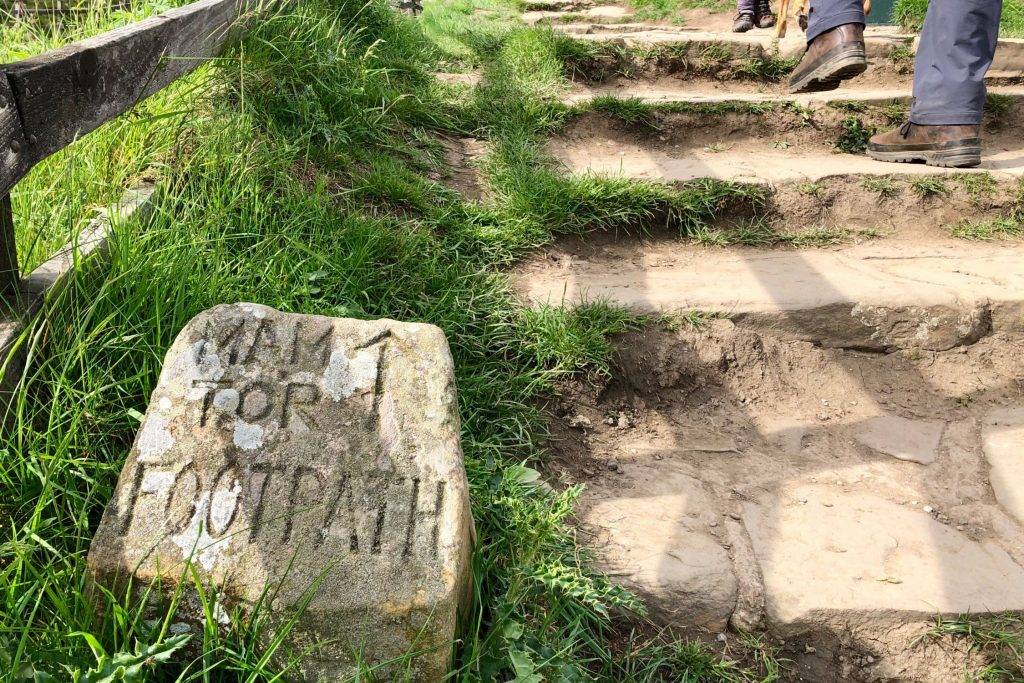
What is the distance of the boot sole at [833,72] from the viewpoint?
395cm

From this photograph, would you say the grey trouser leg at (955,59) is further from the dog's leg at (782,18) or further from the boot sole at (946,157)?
the dog's leg at (782,18)

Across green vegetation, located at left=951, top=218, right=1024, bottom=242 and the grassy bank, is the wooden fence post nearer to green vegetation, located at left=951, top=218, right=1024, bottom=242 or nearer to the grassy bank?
the grassy bank

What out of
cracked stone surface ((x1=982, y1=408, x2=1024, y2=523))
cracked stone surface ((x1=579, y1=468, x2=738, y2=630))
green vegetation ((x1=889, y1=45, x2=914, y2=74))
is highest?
green vegetation ((x1=889, y1=45, x2=914, y2=74))

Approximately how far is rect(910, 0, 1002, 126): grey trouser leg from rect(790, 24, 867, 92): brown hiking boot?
1.03ft

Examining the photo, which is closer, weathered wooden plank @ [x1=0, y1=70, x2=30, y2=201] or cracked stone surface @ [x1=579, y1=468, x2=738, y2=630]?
weathered wooden plank @ [x1=0, y1=70, x2=30, y2=201]

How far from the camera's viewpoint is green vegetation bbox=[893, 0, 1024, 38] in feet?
19.2

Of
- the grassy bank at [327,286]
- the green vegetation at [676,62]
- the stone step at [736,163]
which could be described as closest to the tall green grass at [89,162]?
the grassy bank at [327,286]

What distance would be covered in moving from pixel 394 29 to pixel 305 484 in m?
3.86

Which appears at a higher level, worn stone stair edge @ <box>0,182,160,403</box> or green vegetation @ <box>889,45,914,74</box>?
worn stone stair edge @ <box>0,182,160,403</box>

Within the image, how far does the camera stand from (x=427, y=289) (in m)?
2.90

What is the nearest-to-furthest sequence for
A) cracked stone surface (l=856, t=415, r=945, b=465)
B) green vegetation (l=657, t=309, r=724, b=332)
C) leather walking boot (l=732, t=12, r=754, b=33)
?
1. cracked stone surface (l=856, t=415, r=945, b=465)
2. green vegetation (l=657, t=309, r=724, b=332)
3. leather walking boot (l=732, t=12, r=754, b=33)

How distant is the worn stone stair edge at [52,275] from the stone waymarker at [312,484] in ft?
1.25

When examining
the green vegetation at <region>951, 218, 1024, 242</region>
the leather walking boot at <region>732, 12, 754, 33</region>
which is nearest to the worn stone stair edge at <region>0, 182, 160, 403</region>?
the green vegetation at <region>951, 218, 1024, 242</region>

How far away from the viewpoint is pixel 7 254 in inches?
73.7
